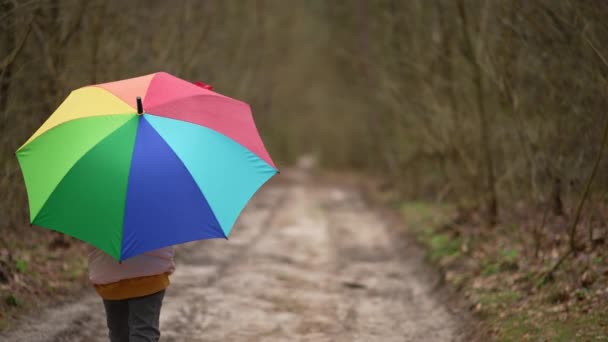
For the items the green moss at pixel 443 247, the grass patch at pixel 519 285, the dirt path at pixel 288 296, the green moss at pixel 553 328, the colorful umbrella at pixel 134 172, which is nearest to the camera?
the colorful umbrella at pixel 134 172

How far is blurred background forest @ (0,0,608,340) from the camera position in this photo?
6.80 metres

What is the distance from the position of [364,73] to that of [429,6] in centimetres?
895

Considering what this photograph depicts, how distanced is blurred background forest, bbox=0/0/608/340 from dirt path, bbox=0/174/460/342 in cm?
98

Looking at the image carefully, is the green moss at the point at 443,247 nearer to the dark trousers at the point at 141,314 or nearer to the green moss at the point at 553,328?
the green moss at the point at 553,328

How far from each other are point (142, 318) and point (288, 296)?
4.08 m

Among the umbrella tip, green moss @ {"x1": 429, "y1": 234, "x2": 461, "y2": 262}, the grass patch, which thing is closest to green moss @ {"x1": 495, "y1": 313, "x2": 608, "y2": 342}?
the grass patch

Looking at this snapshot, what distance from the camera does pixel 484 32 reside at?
8.57m

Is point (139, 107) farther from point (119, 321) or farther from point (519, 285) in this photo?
point (519, 285)

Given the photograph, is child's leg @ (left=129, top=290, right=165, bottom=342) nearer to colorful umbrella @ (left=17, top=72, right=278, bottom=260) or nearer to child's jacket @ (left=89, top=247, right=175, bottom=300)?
child's jacket @ (left=89, top=247, right=175, bottom=300)

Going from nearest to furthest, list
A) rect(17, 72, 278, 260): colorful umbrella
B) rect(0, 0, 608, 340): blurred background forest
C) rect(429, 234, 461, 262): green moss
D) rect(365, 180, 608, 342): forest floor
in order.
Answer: rect(17, 72, 278, 260): colorful umbrella
rect(365, 180, 608, 342): forest floor
rect(0, 0, 608, 340): blurred background forest
rect(429, 234, 461, 262): green moss

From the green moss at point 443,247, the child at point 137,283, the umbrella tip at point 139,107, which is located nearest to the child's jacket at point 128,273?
the child at point 137,283

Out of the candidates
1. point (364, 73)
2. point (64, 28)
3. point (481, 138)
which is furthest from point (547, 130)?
point (364, 73)

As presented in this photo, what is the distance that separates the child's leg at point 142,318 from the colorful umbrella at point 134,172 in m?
0.57

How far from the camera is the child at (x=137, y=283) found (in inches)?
Result: 150
